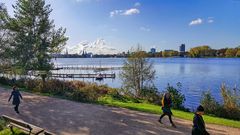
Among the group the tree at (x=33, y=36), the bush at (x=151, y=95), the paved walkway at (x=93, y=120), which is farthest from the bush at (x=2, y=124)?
the tree at (x=33, y=36)

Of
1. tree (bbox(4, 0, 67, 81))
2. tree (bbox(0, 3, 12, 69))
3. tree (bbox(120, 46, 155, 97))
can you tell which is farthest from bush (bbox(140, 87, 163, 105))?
tree (bbox(0, 3, 12, 69))

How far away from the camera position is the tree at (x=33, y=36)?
32.1 meters

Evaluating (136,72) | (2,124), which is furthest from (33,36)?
(2,124)

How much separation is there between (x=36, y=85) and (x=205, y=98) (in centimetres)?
1661

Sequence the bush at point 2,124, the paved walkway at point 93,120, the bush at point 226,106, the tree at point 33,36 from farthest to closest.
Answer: the tree at point 33,36
the bush at point 226,106
the bush at point 2,124
the paved walkway at point 93,120

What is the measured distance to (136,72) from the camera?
34094mm

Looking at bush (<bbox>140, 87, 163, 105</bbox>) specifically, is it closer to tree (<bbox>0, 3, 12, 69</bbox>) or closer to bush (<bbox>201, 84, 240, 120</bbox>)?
bush (<bbox>201, 84, 240, 120</bbox>)

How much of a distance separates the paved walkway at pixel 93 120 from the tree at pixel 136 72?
46.2 feet

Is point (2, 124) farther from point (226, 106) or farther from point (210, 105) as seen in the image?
point (226, 106)

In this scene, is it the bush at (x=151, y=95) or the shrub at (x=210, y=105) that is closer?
the shrub at (x=210, y=105)

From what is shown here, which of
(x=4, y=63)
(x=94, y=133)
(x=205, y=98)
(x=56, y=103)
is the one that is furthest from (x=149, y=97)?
(x=4, y=63)

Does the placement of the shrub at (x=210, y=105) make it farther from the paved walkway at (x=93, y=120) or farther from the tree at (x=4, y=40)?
the tree at (x=4, y=40)

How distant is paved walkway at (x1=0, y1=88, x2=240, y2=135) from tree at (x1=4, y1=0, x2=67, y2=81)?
12956 millimetres

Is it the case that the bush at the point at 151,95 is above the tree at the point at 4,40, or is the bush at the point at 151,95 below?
below
